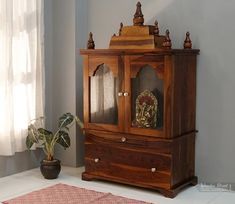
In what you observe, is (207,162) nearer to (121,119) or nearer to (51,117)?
(121,119)

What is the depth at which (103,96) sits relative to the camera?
367 centimetres

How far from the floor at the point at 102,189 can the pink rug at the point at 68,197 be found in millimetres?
111

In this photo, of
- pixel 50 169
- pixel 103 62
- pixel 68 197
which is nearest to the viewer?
pixel 68 197

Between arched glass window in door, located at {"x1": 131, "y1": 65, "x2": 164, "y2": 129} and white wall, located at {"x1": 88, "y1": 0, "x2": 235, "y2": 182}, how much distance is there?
0.44m

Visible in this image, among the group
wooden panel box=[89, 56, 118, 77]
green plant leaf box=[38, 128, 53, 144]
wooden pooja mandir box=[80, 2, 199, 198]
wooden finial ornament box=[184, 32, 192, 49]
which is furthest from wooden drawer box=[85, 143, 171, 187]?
wooden finial ornament box=[184, 32, 192, 49]

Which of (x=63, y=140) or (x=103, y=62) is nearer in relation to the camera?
(x=103, y=62)

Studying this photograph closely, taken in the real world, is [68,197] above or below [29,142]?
below

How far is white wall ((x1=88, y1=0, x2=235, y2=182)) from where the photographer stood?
3.46 meters

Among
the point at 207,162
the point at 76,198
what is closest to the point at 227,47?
the point at 207,162

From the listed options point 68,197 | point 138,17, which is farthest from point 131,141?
point 138,17

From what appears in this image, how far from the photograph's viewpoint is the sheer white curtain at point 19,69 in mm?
3659

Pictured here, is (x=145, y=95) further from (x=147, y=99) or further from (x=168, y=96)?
(x=168, y=96)

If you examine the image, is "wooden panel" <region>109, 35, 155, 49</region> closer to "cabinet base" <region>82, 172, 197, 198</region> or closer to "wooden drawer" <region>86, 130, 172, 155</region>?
"wooden drawer" <region>86, 130, 172, 155</region>

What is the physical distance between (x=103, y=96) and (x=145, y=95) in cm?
43
